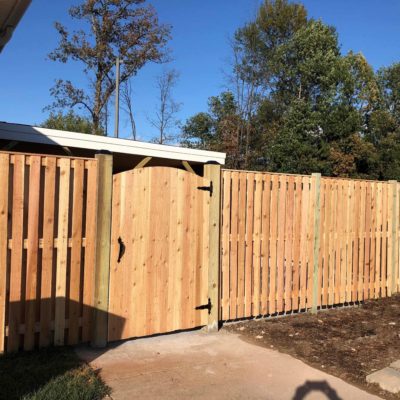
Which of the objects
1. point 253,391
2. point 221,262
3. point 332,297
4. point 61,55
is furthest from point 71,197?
point 61,55

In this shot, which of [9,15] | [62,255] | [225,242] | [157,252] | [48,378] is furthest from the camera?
[225,242]

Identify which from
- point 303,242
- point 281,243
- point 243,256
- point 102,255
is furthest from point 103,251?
point 303,242

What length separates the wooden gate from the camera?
4973 mm

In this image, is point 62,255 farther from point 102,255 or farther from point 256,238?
point 256,238

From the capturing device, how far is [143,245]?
513 cm

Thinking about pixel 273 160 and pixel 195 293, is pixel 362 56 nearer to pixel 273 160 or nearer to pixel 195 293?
pixel 273 160

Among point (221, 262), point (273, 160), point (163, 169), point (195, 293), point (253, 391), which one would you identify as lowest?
point (253, 391)

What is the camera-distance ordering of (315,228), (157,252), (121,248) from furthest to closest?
1. (315,228)
2. (157,252)
3. (121,248)

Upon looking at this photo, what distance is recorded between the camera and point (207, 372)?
4.29 m

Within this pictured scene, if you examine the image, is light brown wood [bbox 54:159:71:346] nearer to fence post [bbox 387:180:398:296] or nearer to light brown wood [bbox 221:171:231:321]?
light brown wood [bbox 221:171:231:321]

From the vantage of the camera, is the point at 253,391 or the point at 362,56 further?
the point at 362,56

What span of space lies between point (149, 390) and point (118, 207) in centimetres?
203

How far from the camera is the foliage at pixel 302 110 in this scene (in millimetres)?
24562

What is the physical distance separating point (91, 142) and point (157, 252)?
123 inches
